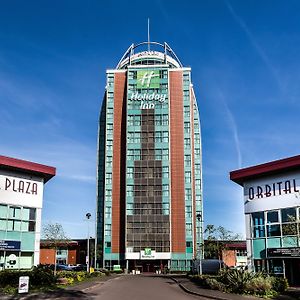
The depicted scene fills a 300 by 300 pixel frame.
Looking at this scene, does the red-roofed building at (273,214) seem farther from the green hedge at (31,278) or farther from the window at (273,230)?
the green hedge at (31,278)

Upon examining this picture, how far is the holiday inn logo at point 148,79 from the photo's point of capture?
4680 inches

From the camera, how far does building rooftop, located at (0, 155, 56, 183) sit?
40.0 meters

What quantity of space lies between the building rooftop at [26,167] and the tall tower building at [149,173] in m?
67.3

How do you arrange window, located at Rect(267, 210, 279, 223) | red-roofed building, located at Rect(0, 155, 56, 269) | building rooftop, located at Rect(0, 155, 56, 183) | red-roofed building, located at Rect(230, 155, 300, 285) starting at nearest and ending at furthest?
red-roofed building, located at Rect(230, 155, 300, 285), window, located at Rect(267, 210, 279, 223), building rooftop, located at Rect(0, 155, 56, 183), red-roofed building, located at Rect(0, 155, 56, 269)

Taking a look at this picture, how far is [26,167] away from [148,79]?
80.7 m

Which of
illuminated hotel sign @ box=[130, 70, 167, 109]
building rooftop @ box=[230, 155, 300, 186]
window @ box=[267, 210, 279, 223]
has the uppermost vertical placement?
illuminated hotel sign @ box=[130, 70, 167, 109]

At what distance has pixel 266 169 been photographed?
4066 cm

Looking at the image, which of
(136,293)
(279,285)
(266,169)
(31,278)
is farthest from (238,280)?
(31,278)

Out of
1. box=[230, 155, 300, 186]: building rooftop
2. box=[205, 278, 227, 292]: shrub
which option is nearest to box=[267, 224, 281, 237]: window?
box=[230, 155, 300, 186]: building rooftop

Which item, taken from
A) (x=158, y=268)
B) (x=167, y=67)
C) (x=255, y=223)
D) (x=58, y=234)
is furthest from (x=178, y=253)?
(x=255, y=223)

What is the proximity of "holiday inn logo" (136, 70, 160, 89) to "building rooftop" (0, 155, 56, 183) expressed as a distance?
7562 centimetres

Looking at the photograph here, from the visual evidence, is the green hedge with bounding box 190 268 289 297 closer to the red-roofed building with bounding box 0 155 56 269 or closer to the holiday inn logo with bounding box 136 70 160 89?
the red-roofed building with bounding box 0 155 56 269

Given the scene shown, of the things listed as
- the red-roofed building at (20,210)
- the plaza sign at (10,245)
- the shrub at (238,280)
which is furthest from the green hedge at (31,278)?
the shrub at (238,280)

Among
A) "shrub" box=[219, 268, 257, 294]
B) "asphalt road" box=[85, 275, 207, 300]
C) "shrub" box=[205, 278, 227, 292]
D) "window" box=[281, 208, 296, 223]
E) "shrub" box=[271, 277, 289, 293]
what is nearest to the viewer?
"asphalt road" box=[85, 275, 207, 300]
